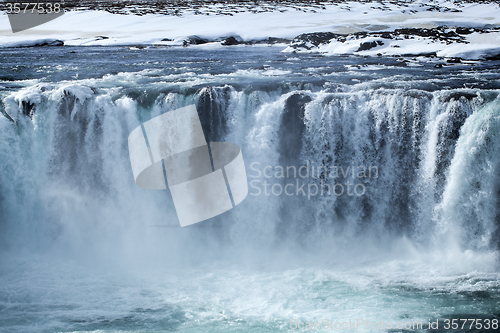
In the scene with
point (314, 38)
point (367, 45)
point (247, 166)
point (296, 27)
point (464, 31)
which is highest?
point (296, 27)

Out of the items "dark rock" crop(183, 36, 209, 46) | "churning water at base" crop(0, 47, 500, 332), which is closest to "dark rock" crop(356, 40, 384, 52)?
"churning water at base" crop(0, 47, 500, 332)

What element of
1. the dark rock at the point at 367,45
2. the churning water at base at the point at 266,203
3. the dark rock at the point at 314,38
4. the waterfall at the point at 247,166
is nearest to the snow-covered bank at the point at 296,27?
the dark rock at the point at 367,45

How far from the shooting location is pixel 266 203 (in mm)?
11344

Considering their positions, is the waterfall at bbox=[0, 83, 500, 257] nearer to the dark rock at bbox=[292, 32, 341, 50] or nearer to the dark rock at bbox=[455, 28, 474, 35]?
the dark rock at bbox=[292, 32, 341, 50]

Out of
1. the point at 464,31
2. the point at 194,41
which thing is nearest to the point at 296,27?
the point at 194,41

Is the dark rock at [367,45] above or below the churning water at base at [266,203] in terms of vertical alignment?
above

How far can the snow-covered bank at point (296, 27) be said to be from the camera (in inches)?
820

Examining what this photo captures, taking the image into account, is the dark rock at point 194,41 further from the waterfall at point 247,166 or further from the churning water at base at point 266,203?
the waterfall at point 247,166

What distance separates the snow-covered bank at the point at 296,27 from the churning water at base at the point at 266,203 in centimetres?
926

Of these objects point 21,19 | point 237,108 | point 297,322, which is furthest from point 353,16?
point 297,322

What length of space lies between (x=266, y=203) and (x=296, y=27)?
731 inches

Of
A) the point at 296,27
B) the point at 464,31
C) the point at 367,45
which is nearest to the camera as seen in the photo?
the point at 367,45

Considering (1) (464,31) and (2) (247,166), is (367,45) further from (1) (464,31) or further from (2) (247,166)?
(2) (247,166)

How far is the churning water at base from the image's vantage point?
9.52 metres
